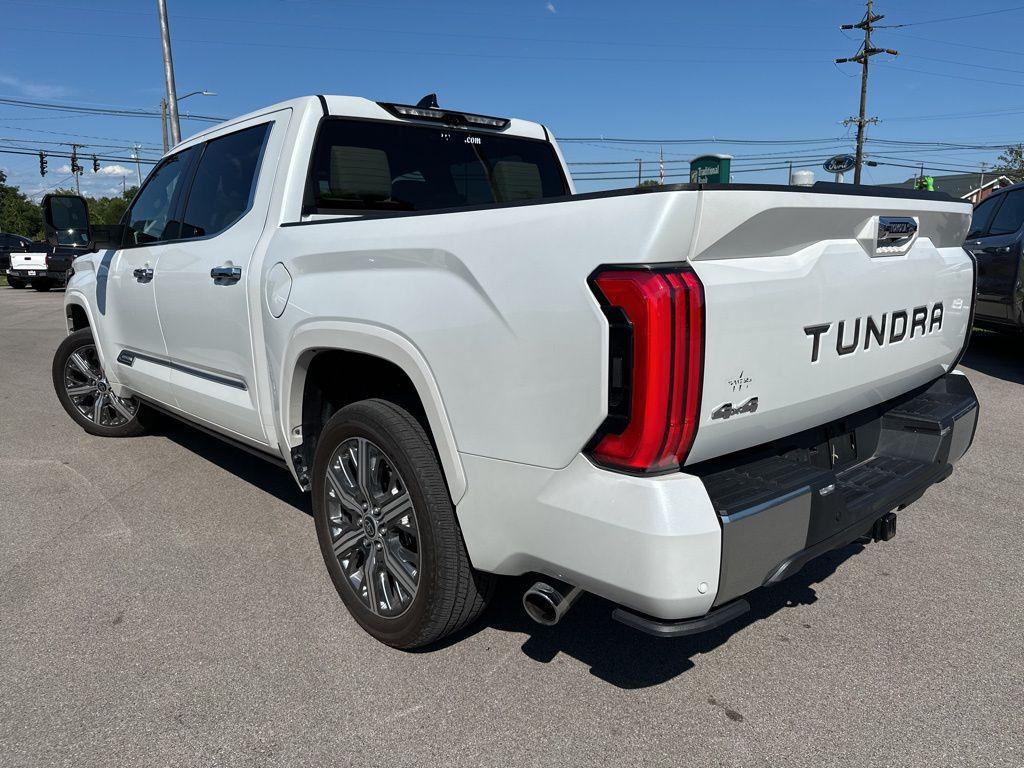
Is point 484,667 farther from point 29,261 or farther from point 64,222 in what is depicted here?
point 29,261

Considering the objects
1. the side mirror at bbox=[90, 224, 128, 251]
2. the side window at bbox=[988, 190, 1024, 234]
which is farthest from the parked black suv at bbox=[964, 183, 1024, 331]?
the side mirror at bbox=[90, 224, 128, 251]

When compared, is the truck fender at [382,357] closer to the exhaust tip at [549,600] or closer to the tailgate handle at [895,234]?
the exhaust tip at [549,600]

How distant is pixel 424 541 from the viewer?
95.4 inches

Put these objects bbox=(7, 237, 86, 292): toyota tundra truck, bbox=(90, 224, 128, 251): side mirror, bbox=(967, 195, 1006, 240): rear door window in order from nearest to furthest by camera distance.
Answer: bbox=(90, 224, 128, 251): side mirror < bbox=(967, 195, 1006, 240): rear door window < bbox=(7, 237, 86, 292): toyota tundra truck

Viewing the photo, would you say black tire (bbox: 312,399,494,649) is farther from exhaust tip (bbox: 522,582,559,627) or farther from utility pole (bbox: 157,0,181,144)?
utility pole (bbox: 157,0,181,144)

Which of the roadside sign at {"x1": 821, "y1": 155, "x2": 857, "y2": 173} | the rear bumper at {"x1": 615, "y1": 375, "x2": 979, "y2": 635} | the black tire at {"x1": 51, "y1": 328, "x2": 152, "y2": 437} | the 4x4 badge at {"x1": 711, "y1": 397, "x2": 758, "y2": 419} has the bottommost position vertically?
the black tire at {"x1": 51, "y1": 328, "x2": 152, "y2": 437}

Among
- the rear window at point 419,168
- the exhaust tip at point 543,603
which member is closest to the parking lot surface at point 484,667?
the exhaust tip at point 543,603

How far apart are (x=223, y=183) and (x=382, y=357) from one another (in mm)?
1906

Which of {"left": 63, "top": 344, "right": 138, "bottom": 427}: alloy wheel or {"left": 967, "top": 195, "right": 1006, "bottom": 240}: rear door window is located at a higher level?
{"left": 967, "top": 195, "right": 1006, "bottom": 240}: rear door window

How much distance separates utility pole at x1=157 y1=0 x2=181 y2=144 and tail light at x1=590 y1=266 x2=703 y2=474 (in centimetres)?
1861

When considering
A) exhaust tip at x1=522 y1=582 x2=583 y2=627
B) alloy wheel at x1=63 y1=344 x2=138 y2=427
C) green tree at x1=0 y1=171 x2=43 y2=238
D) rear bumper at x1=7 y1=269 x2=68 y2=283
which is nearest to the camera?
exhaust tip at x1=522 y1=582 x2=583 y2=627

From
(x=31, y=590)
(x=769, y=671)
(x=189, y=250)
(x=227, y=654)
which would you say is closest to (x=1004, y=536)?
(x=769, y=671)

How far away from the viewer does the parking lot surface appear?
7.39ft

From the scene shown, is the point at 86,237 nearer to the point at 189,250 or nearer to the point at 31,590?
the point at 189,250
